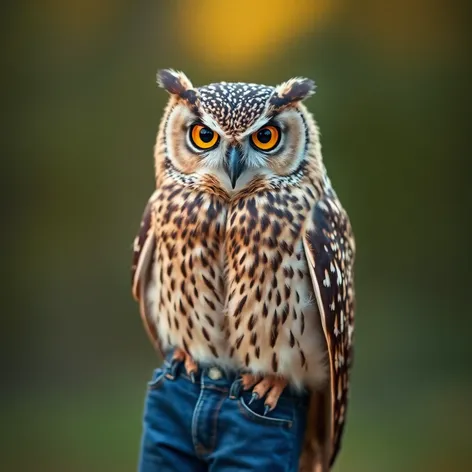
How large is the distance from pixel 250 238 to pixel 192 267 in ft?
0.37

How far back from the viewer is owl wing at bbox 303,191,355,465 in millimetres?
→ 1244

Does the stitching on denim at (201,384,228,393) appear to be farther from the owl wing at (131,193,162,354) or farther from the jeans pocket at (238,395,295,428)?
the owl wing at (131,193,162,354)

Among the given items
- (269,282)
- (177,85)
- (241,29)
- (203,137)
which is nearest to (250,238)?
(269,282)

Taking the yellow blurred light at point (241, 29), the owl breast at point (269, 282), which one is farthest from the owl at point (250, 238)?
the yellow blurred light at point (241, 29)

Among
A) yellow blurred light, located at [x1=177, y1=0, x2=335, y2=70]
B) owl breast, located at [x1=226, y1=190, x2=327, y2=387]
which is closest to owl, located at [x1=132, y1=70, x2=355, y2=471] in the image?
owl breast, located at [x1=226, y1=190, x2=327, y2=387]

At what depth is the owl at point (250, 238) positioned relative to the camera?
3.90ft

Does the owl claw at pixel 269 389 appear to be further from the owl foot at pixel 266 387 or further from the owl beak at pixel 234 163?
the owl beak at pixel 234 163

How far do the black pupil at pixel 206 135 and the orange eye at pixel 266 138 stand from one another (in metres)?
0.07

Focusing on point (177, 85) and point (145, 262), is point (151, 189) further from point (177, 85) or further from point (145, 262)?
point (177, 85)
